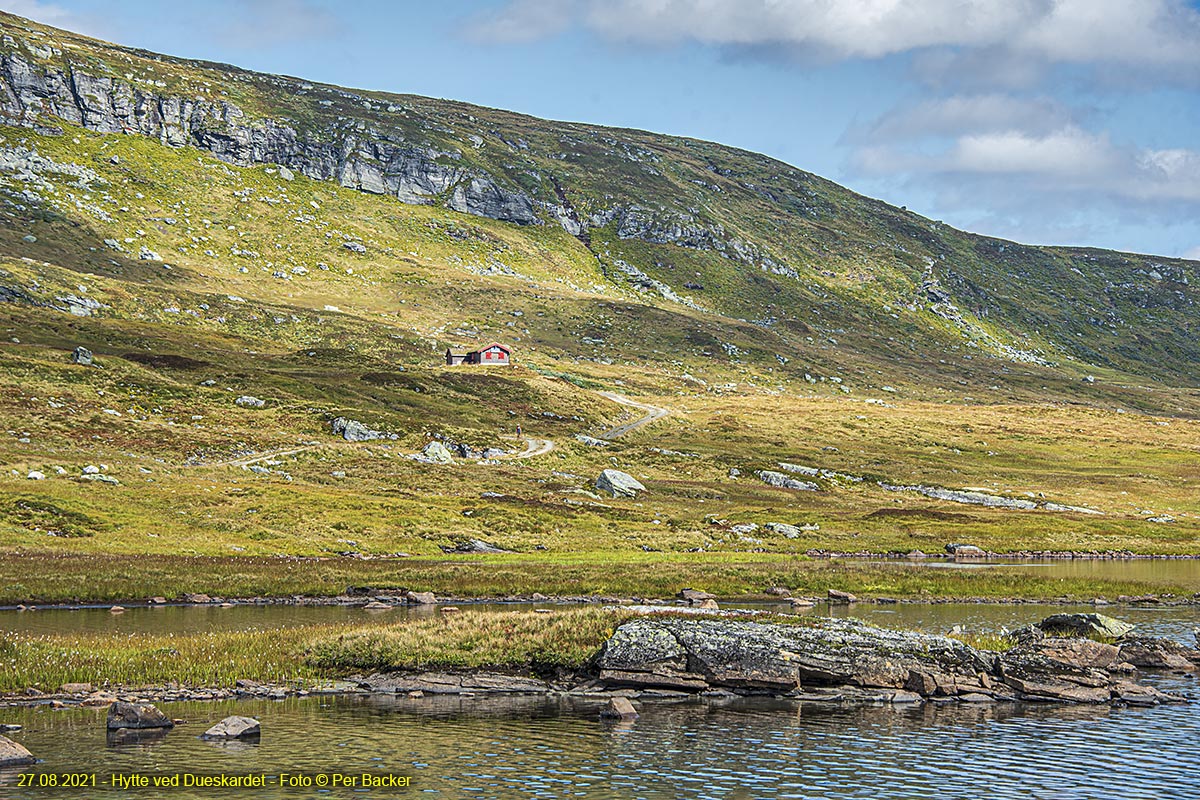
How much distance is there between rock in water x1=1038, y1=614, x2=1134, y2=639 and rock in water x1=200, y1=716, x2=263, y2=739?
32.6 meters

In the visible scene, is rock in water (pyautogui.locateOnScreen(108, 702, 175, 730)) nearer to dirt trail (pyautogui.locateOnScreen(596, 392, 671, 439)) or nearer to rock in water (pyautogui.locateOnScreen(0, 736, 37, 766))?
rock in water (pyautogui.locateOnScreen(0, 736, 37, 766))

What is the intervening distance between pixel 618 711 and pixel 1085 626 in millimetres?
23833

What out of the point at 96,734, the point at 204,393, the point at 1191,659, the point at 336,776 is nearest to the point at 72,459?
the point at 204,393

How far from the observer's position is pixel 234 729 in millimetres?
26812

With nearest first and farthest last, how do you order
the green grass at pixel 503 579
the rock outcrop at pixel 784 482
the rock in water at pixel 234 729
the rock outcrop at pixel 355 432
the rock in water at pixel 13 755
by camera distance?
the rock in water at pixel 13 755 → the rock in water at pixel 234 729 → the green grass at pixel 503 579 → the rock outcrop at pixel 784 482 → the rock outcrop at pixel 355 432

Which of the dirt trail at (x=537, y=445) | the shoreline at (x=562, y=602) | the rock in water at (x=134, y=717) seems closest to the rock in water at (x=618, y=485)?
the dirt trail at (x=537, y=445)

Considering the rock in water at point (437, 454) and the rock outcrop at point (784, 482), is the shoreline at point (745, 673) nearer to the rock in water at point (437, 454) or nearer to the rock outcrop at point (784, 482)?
the rock in water at point (437, 454)

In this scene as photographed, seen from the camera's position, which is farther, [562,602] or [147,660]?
[562,602]

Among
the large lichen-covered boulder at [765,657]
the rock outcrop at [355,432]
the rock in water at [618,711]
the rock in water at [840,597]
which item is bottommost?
the rock in water at [618,711]

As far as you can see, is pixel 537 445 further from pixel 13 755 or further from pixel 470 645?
pixel 13 755

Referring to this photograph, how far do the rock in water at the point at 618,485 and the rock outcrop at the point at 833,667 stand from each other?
235ft

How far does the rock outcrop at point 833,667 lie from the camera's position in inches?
1388

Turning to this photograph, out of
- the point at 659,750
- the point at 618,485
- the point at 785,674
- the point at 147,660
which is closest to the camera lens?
the point at 659,750

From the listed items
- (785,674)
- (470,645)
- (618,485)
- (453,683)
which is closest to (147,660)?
(453,683)
